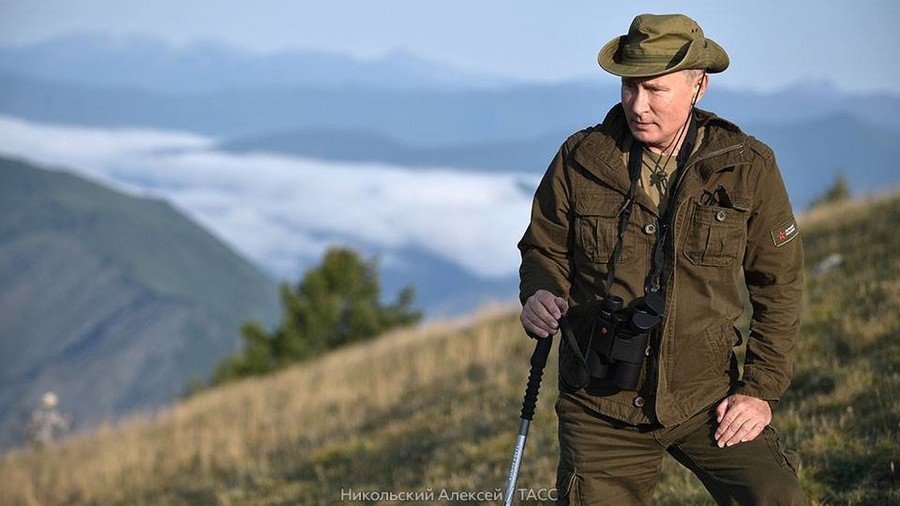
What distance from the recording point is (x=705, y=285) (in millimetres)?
3668

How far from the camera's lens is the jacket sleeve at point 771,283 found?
363 cm

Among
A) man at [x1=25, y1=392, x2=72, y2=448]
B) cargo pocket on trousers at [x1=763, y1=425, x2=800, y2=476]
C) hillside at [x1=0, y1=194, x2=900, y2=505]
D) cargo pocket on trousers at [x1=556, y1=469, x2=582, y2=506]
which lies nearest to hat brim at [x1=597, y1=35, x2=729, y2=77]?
cargo pocket on trousers at [x1=763, y1=425, x2=800, y2=476]

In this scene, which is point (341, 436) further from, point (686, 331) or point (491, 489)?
point (686, 331)

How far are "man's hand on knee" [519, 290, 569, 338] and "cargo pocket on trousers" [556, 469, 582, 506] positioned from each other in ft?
1.67

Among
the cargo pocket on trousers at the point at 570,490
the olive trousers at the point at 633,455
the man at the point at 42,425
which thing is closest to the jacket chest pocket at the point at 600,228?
the olive trousers at the point at 633,455

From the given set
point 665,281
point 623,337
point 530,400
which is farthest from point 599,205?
point 530,400

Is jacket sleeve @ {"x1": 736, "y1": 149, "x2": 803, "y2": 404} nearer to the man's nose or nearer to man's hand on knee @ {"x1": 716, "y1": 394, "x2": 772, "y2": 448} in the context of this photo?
man's hand on knee @ {"x1": 716, "y1": 394, "x2": 772, "y2": 448}

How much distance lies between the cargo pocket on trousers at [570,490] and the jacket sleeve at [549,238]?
0.64 m

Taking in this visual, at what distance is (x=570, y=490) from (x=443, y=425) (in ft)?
17.9

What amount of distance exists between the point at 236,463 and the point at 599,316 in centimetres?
777

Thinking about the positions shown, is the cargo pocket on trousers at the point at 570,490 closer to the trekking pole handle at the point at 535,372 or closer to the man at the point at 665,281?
the man at the point at 665,281

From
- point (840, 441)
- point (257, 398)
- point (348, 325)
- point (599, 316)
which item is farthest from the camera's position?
point (348, 325)

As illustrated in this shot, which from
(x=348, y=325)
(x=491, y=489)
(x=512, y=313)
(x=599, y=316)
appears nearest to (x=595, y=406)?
(x=599, y=316)

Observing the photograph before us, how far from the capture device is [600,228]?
3.68 metres
